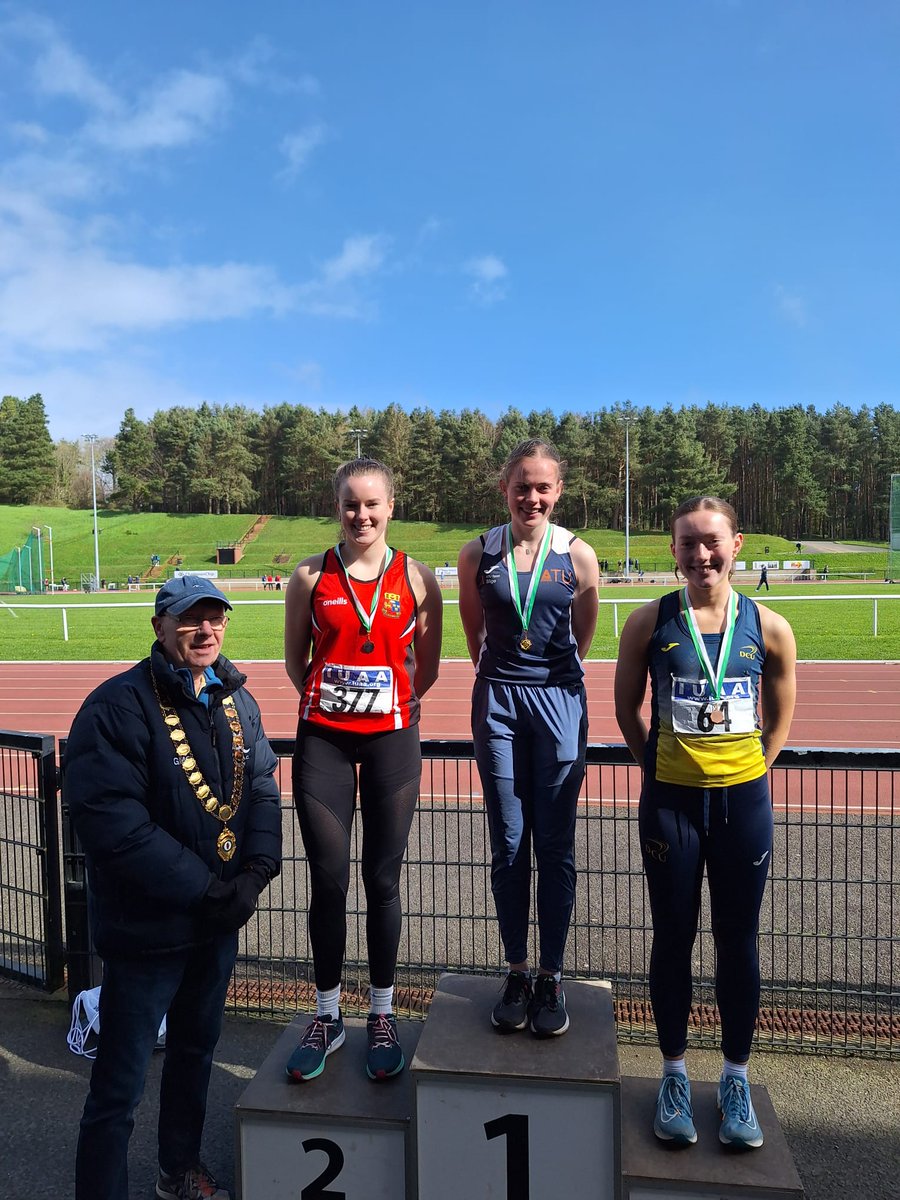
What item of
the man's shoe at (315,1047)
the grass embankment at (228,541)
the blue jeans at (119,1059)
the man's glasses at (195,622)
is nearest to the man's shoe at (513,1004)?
the man's shoe at (315,1047)

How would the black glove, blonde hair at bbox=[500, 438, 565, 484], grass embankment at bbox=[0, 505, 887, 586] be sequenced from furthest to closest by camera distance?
grass embankment at bbox=[0, 505, 887, 586] < blonde hair at bbox=[500, 438, 565, 484] < the black glove

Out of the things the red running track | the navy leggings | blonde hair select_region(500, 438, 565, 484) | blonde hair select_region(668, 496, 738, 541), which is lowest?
the red running track

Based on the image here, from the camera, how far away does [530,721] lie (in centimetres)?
266

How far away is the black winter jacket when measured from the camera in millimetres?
2137

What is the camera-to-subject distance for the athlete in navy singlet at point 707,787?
2.43m

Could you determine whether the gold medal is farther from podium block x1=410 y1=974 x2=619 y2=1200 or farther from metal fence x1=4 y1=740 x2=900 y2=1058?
metal fence x1=4 y1=740 x2=900 y2=1058

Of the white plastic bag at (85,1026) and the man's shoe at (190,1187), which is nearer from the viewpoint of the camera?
the man's shoe at (190,1187)

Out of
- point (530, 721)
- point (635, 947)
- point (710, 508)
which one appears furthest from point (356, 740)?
point (635, 947)

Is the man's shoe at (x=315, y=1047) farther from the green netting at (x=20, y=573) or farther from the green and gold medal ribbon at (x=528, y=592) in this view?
the green netting at (x=20, y=573)

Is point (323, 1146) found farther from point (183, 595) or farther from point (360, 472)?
point (360, 472)

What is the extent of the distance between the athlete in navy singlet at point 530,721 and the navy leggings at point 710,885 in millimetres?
300

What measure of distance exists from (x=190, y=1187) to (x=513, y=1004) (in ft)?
3.74

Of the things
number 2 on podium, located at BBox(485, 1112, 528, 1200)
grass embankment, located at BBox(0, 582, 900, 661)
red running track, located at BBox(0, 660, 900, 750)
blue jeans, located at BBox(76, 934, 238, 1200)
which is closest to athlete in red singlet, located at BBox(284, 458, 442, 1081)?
number 2 on podium, located at BBox(485, 1112, 528, 1200)

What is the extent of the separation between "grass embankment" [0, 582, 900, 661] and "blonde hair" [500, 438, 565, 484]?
1104 cm
